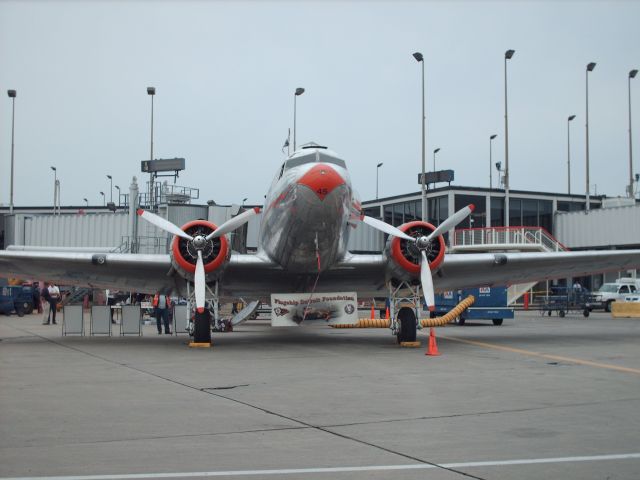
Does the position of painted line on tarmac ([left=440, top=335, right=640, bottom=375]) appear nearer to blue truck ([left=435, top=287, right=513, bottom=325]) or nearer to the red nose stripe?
the red nose stripe

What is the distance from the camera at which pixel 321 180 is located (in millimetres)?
16359

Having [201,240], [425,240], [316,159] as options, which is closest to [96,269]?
[201,240]

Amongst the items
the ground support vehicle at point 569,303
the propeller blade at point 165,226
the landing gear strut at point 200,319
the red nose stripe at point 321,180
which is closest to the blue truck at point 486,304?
the ground support vehicle at point 569,303

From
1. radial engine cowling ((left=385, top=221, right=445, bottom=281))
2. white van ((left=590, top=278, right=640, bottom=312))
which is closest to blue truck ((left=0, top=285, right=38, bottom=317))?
radial engine cowling ((left=385, top=221, right=445, bottom=281))

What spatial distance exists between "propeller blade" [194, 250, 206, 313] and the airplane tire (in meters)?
5.30

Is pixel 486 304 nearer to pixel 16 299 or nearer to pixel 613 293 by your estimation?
pixel 613 293

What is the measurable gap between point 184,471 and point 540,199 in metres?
56.6

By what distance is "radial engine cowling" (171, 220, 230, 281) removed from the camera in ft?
59.7

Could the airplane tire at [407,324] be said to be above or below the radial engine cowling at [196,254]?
below

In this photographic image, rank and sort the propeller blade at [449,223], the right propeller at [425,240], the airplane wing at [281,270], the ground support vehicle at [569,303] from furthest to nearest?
the ground support vehicle at [569,303] → the airplane wing at [281,270] → the propeller blade at [449,223] → the right propeller at [425,240]

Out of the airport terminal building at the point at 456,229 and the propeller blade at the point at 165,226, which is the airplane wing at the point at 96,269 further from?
the airport terminal building at the point at 456,229

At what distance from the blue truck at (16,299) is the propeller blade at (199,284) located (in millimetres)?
29348

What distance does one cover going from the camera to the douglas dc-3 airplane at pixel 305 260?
17.2m

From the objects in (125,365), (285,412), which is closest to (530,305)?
(125,365)
